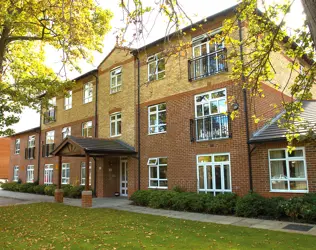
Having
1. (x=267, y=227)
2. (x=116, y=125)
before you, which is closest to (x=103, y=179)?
(x=116, y=125)

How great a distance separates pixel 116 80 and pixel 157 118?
459 centimetres

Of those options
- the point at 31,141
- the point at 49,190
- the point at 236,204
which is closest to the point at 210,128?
the point at 236,204

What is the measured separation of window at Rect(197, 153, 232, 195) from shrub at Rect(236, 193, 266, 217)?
1.46 meters

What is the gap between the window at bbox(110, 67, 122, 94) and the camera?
18188 millimetres

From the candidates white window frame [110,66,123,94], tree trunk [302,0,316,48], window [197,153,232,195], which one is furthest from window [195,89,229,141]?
tree trunk [302,0,316,48]

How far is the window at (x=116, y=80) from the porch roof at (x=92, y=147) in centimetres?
333

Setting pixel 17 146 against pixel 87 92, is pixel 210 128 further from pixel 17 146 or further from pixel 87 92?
pixel 17 146

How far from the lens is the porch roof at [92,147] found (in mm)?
14680

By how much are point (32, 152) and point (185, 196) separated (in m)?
19.2

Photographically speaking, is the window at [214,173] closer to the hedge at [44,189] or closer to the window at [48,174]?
the hedge at [44,189]

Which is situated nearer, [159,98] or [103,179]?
[159,98]

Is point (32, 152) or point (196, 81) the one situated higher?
point (196, 81)

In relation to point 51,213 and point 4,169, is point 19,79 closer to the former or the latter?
point 51,213

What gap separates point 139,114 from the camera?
644 inches
